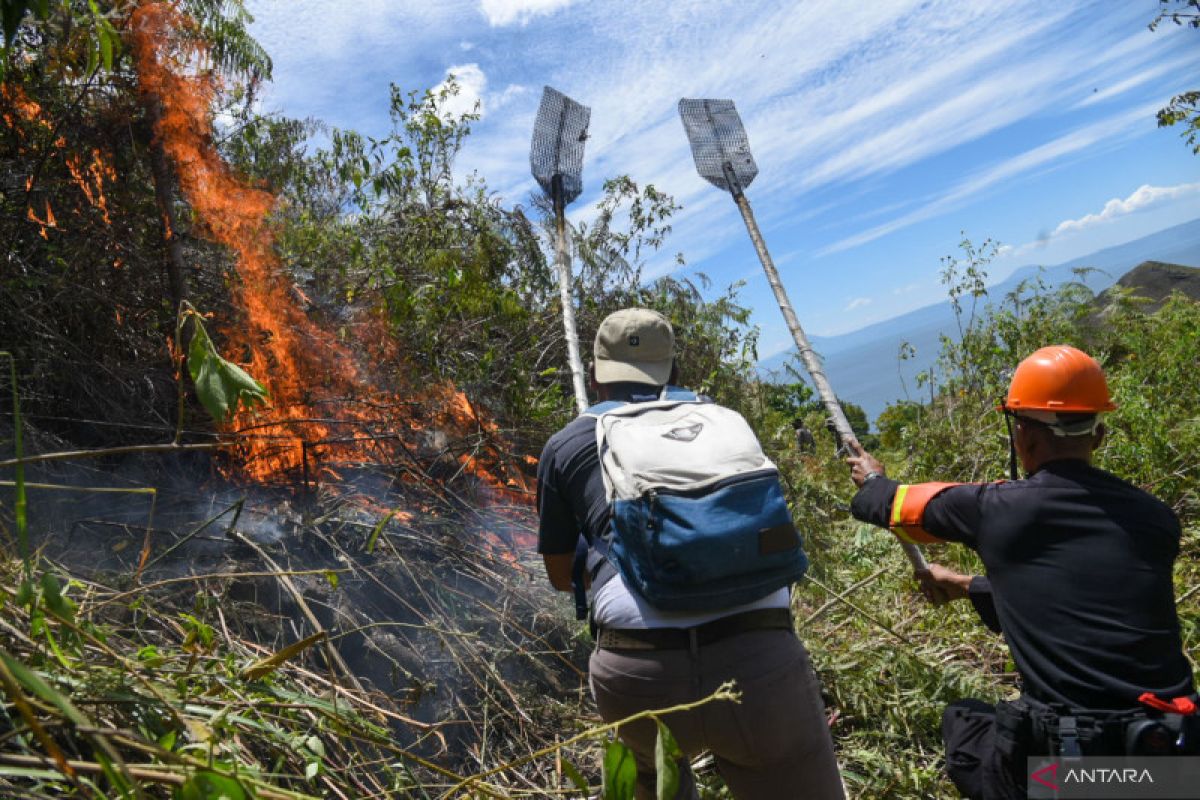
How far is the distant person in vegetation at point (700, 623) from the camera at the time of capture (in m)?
1.99

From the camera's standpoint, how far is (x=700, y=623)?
6.68 feet

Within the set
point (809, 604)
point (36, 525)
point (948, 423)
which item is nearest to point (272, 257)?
point (36, 525)

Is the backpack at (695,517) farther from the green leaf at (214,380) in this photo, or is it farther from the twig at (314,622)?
the twig at (314,622)

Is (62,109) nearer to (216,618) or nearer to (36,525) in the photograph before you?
(36,525)

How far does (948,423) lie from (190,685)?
6325 millimetres

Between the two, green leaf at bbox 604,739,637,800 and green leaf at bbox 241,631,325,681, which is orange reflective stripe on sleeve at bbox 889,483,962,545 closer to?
green leaf at bbox 604,739,637,800

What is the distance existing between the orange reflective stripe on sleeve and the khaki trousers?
68 centimetres

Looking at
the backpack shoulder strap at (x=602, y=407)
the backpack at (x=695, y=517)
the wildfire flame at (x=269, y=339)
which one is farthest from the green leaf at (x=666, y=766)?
the wildfire flame at (x=269, y=339)

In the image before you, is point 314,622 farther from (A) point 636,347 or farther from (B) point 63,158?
(B) point 63,158

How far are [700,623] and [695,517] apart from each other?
1.00 ft

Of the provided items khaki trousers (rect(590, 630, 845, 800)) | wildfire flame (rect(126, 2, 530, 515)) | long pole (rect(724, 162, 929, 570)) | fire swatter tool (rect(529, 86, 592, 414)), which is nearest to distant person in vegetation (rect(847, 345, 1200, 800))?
khaki trousers (rect(590, 630, 845, 800))

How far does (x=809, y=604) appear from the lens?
15.2 feet

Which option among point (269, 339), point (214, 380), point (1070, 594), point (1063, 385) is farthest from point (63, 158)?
point (1070, 594)

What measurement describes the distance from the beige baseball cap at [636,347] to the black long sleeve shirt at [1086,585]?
111 centimetres
